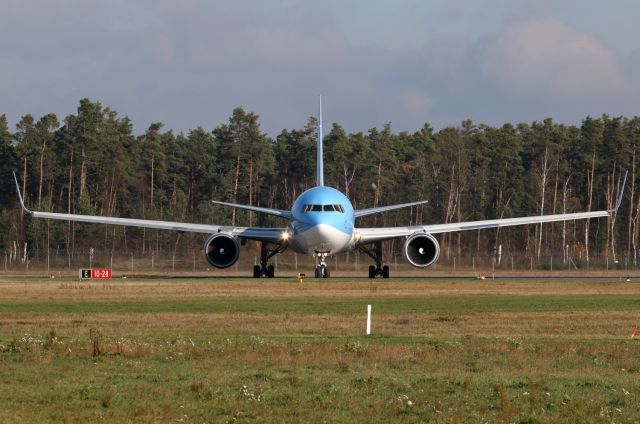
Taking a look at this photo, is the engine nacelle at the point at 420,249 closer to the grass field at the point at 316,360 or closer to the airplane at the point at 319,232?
the airplane at the point at 319,232

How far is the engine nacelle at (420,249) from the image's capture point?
59.7 meters

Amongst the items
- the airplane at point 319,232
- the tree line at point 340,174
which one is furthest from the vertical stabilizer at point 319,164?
the tree line at point 340,174

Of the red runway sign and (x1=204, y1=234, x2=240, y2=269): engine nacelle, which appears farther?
(x1=204, y1=234, x2=240, y2=269): engine nacelle

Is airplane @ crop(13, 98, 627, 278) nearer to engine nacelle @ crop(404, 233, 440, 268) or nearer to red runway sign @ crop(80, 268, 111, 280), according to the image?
engine nacelle @ crop(404, 233, 440, 268)

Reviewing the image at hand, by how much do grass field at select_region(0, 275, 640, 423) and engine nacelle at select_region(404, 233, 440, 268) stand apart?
1943 cm

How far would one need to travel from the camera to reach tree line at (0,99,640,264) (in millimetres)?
118938

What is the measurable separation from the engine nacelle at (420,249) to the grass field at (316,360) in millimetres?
19432

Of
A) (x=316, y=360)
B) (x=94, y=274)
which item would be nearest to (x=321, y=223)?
(x=94, y=274)

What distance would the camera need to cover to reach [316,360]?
2177 cm

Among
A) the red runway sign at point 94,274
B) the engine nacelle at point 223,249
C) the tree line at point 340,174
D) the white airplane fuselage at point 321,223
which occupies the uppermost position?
the tree line at point 340,174

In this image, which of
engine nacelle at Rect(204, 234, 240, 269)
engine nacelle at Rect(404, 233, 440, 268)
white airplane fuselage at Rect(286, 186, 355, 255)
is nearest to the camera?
white airplane fuselage at Rect(286, 186, 355, 255)

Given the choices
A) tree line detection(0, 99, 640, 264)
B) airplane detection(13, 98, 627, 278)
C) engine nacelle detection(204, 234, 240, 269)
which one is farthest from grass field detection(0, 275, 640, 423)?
tree line detection(0, 99, 640, 264)

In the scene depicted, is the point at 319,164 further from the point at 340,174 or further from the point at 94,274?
the point at 340,174

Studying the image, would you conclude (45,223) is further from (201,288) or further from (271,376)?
(271,376)
